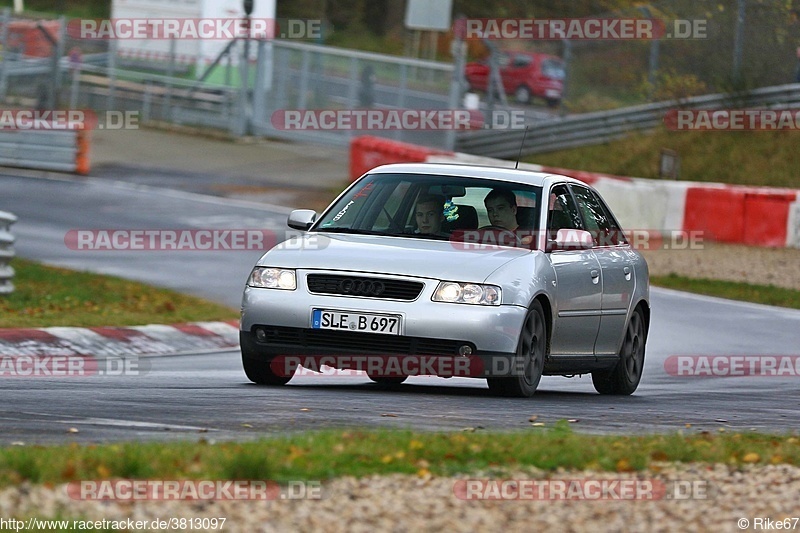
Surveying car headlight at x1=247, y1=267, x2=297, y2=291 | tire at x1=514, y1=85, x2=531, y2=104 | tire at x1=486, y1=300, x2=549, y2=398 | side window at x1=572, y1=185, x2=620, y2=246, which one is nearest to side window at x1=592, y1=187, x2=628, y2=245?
side window at x1=572, y1=185, x2=620, y2=246

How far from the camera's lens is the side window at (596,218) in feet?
36.6

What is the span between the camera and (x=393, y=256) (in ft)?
31.0

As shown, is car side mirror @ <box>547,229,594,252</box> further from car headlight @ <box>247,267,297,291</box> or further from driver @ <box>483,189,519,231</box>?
car headlight @ <box>247,267,297,291</box>

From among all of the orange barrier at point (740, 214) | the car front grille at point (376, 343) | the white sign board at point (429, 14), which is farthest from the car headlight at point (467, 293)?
the white sign board at point (429, 14)

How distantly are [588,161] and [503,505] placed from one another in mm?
25877

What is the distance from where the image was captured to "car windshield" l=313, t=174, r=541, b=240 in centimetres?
1015

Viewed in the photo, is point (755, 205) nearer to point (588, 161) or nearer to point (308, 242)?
point (588, 161)

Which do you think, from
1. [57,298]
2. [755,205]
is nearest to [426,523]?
[57,298]

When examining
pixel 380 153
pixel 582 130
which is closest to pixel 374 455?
pixel 380 153

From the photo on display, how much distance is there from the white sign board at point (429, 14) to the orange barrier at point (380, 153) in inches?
111

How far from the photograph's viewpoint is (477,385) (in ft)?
38.7

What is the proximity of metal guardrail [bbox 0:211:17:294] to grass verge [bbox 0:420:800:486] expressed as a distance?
8.41 metres

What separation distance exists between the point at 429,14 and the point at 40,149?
26.2 feet

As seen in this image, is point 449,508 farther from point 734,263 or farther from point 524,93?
point 524,93
